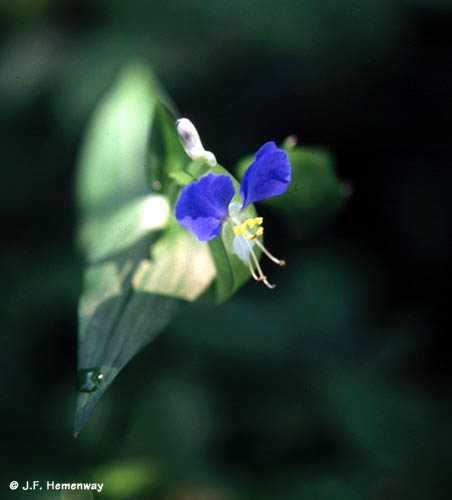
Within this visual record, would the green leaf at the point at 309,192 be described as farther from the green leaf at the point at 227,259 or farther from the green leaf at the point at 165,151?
the green leaf at the point at 227,259

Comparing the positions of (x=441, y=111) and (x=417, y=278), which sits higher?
(x=441, y=111)

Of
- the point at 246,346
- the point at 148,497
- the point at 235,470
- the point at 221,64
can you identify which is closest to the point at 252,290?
the point at 246,346

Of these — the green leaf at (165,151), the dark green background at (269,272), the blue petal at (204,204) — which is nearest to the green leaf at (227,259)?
the blue petal at (204,204)

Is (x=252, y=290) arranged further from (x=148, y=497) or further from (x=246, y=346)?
(x=148, y=497)

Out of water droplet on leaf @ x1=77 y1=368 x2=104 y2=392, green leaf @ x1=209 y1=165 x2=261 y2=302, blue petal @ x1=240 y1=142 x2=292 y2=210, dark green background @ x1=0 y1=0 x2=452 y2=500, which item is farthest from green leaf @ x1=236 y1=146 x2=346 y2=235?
water droplet on leaf @ x1=77 y1=368 x2=104 y2=392

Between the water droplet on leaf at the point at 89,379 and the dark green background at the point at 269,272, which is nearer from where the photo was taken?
the water droplet on leaf at the point at 89,379

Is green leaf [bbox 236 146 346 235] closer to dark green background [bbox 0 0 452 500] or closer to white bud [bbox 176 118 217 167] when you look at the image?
dark green background [bbox 0 0 452 500]

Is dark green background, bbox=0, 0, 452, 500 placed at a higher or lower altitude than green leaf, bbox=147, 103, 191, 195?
lower

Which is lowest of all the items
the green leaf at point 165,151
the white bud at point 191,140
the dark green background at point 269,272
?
the dark green background at point 269,272
